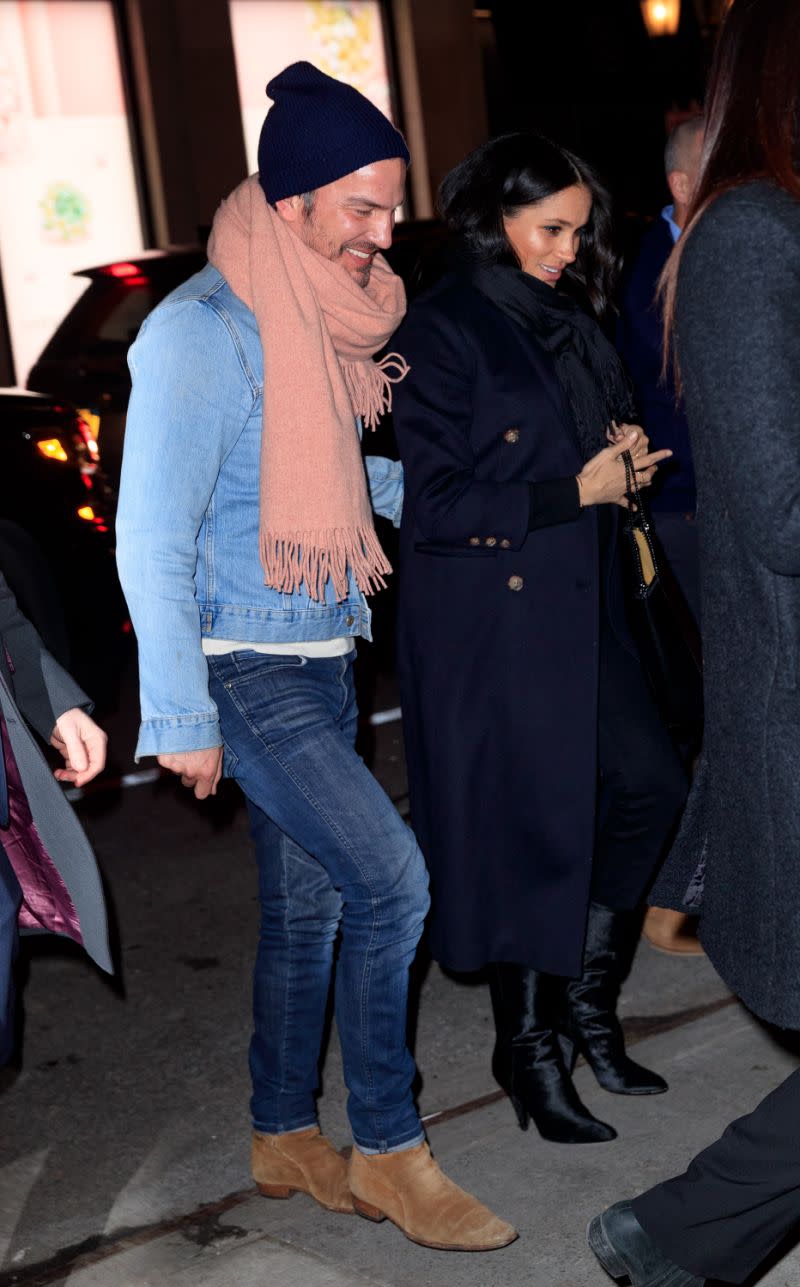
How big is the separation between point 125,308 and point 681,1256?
23.1 ft

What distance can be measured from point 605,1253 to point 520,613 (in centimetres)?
129

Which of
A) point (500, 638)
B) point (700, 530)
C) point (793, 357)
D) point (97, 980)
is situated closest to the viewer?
point (793, 357)

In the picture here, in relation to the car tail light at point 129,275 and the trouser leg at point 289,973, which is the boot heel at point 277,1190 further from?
the car tail light at point 129,275

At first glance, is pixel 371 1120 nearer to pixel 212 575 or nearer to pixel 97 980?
pixel 212 575

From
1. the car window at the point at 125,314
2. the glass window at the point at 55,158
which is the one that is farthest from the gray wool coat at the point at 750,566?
the glass window at the point at 55,158

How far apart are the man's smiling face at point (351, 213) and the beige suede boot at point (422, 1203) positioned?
5.58 feet

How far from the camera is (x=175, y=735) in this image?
311 centimetres

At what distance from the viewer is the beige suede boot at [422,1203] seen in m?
3.27

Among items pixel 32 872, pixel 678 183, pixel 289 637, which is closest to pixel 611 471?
pixel 289 637

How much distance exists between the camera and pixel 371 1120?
336 cm

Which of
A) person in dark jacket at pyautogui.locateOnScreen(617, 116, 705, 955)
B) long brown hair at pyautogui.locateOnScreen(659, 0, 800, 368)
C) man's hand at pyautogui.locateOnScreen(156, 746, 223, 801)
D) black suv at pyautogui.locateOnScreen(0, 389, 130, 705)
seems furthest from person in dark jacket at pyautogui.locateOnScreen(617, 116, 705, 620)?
black suv at pyautogui.locateOnScreen(0, 389, 130, 705)

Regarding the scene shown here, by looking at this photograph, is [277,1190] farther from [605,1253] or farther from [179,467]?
[179,467]

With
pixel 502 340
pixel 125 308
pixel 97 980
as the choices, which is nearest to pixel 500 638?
pixel 502 340

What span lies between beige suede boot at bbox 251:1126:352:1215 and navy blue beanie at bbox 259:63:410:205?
72.2 inches
